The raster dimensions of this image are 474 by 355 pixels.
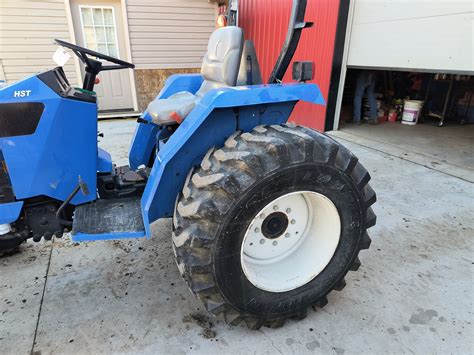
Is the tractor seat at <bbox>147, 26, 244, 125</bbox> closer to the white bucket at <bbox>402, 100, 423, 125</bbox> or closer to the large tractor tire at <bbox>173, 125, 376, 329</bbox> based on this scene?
the large tractor tire at <bbox>173, 125, 376, 329</bbox>

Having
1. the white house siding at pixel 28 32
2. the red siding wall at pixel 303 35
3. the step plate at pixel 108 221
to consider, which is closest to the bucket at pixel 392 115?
the red siding wall at pixel 303 35

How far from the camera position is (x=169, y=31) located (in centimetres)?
751

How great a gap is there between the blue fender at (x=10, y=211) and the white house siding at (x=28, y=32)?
627 cm

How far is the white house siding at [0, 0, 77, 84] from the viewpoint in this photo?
6.50 m

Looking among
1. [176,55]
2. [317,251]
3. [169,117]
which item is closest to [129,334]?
[317,251]

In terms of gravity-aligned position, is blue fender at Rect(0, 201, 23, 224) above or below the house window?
below

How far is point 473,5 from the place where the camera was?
338 cm

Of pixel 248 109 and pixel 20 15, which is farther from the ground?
pixel 20 15

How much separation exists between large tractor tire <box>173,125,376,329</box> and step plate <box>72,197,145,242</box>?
14.7 inches

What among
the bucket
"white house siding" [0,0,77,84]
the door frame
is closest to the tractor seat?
the bucket

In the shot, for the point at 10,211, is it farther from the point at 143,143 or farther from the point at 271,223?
the point at 271,223

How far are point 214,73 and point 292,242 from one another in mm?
1435

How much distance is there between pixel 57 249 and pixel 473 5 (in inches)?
174

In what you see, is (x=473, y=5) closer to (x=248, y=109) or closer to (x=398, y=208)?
(x=398, y=208)
